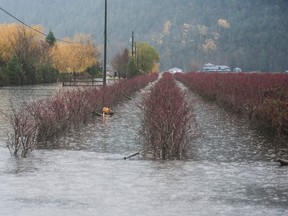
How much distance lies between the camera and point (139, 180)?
30.8 feet

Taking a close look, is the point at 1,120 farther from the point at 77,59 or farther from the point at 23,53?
the point at 77,59

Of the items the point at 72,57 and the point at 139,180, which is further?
the point at 72,57

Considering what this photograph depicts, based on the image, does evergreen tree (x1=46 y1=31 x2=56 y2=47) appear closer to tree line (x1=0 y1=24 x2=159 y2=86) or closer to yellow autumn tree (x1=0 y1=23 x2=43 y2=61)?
tree line (x1=0 y1=24 x2=159 y2=86)

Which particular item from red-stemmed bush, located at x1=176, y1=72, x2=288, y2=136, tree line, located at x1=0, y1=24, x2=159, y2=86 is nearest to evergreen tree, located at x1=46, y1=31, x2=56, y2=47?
tree line, located at x1=0, y1=24, x2=159, y2=86

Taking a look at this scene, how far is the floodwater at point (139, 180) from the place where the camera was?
295 inches

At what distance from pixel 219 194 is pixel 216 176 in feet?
4.96

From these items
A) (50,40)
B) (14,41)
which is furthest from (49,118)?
(50,40)

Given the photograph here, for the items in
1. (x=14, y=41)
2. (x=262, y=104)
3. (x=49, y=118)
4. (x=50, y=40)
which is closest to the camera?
(x=49, y=118)

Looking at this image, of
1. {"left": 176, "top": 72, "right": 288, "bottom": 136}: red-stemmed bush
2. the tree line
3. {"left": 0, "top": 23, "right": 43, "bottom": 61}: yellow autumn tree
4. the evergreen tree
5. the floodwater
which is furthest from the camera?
the evergreen tree

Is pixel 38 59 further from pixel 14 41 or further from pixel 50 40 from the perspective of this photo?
pixel 50 40

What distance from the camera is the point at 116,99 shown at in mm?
31094

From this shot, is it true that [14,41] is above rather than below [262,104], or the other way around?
above

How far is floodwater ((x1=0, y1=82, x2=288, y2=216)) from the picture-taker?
7.49 metres

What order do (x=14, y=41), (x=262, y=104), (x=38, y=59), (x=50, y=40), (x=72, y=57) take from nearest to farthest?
(x=262, y=104) < (x=14, y=41) < (x=38, y=59) < (x=72, y=57) < (x=50, y=40)
